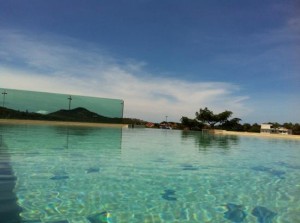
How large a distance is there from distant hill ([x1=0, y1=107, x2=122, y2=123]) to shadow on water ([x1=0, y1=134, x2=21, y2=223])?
70.0 feet

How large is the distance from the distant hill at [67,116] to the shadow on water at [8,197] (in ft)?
70.0

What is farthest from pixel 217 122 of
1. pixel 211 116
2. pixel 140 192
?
pixel 140 192

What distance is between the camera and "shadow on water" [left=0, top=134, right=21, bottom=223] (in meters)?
2.76

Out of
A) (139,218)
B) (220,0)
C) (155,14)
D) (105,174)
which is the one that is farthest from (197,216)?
(155,14)

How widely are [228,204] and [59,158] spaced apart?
4.19 meters

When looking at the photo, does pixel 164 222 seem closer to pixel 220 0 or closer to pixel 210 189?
pixel 210 189

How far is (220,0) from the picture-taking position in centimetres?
1086

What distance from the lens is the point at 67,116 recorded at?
28344 mm

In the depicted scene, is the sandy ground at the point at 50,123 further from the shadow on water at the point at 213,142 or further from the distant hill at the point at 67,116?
the shadow on water at the point at 213,142

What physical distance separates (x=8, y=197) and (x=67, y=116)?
2564 cm

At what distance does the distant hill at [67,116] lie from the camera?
2513 centimetres

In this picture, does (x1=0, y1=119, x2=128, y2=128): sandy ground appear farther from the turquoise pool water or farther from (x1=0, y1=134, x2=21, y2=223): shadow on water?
(x1=0, y1=134, x2=21, y2=223): shadow on water

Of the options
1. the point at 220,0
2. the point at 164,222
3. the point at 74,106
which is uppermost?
the point at 220,0

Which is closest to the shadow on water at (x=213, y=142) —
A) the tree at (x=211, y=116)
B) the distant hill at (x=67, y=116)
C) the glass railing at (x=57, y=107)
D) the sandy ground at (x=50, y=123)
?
the sandy ground at (x=50, y=123)
